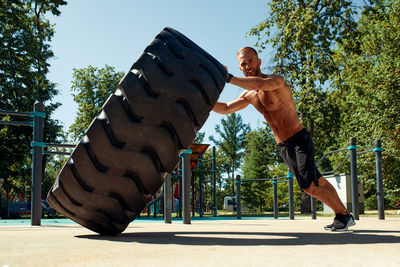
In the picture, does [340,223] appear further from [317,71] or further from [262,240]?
[317,71]

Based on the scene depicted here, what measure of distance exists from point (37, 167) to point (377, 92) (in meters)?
17.8

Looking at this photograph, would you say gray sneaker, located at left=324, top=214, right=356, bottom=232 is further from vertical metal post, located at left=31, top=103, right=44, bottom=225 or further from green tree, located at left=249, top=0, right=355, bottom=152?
green tree, located at left=249, top=0, right=355, bottom=152

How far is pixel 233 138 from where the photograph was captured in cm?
4412

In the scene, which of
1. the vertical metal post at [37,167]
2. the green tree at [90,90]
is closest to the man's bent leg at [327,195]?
the vertical metal post at [37,167]

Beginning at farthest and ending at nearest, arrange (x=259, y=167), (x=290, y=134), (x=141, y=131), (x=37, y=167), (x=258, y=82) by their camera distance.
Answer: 1. (x=259, y=167)
2. (x=37, y=167)
3. (x=290, y=134)
4. (x=258, y=82)
5. (x=141, y=131)

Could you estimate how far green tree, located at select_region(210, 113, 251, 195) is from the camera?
144 ft

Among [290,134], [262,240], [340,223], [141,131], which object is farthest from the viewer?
[290,134]

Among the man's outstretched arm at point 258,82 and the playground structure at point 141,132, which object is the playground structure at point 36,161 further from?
the man's outstretched arm at point 258,82

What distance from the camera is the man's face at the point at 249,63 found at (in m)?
3.39

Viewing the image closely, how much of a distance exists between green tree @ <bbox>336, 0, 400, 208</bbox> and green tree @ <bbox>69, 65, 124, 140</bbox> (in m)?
15.9

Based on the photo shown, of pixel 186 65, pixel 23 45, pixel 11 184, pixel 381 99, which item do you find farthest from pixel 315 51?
pixel 11 184

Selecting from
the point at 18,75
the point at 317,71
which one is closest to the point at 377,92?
the point at 317,71

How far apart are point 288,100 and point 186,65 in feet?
4.35

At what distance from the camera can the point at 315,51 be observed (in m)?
16.2
